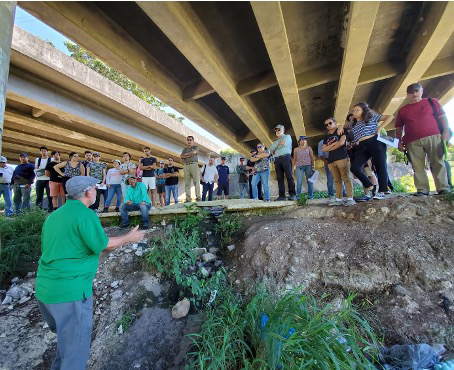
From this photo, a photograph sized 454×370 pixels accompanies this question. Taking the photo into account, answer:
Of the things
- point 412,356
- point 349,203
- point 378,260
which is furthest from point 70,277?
point 349,203

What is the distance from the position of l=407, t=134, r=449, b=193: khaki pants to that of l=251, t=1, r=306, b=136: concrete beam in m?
2.44

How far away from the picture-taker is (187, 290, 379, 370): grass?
59.5 inches

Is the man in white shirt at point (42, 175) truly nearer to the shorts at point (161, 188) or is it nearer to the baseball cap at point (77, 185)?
the shorts at point (161, 188)

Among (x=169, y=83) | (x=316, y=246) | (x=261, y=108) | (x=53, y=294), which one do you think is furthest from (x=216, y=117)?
(x=53, y=294)

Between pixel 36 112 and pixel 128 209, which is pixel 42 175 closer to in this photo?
pixel 36 112

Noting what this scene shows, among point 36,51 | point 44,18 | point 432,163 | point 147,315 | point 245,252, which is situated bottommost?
point 147,315

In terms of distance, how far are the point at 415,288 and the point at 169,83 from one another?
522 cm

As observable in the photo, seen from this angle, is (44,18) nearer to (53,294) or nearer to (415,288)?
(53,294)

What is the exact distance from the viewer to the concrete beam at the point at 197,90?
501 centimetres

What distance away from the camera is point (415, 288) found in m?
2.38

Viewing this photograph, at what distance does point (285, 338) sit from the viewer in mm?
1697

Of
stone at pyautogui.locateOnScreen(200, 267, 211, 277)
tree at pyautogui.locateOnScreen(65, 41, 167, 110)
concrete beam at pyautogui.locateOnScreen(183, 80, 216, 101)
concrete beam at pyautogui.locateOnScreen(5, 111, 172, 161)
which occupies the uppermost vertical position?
tree at pyautogui.locateOnScreen(65, 41, 167, 110)

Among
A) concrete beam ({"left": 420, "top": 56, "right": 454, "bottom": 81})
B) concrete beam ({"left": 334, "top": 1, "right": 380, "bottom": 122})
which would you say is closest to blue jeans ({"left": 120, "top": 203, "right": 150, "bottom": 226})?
concrete beam ({"left": 334, "top": 1, "right": 380, "bottom": 122})

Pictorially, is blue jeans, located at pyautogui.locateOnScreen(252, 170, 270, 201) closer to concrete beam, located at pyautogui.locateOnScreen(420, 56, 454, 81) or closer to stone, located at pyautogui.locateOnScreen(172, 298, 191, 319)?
stone, located at pyautogui.locateOnScreen(172, 298, 191, 319)
